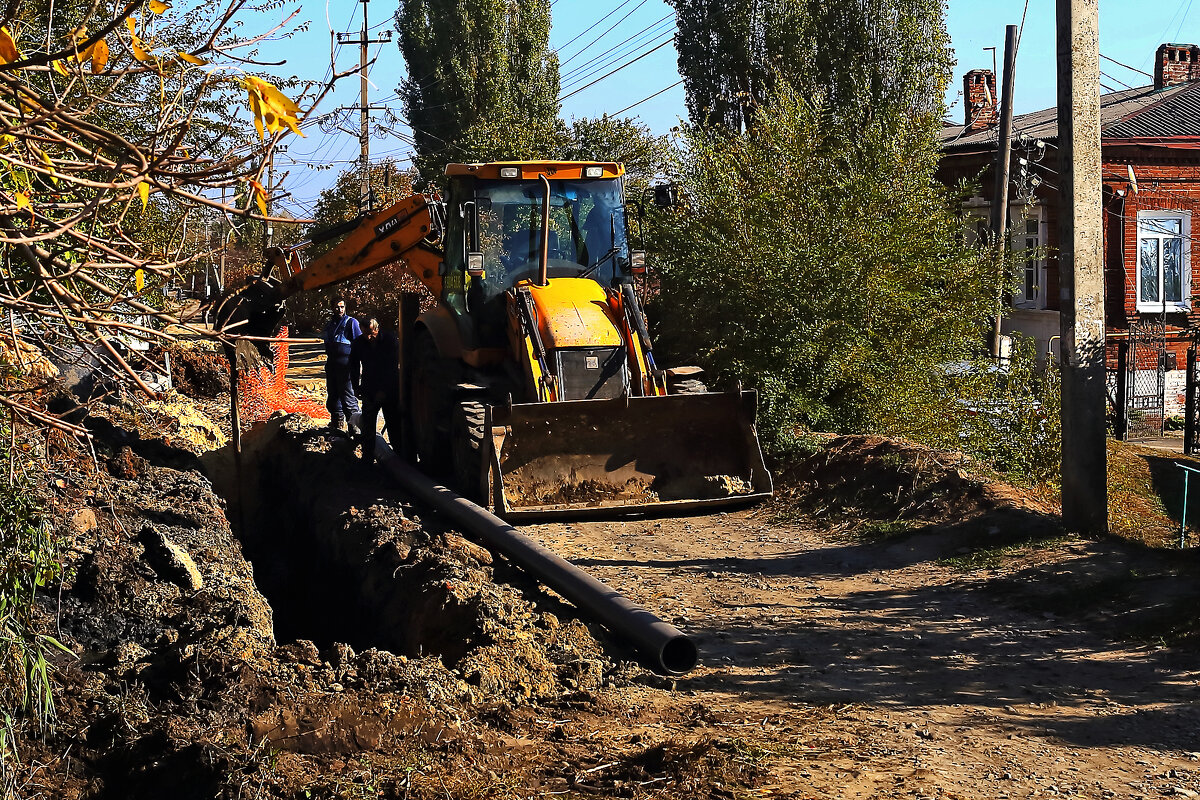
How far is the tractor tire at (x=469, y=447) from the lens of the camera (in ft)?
32.9

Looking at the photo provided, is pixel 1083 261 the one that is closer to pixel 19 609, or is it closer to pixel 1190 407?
pixel 19 609

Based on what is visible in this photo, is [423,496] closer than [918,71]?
Yes

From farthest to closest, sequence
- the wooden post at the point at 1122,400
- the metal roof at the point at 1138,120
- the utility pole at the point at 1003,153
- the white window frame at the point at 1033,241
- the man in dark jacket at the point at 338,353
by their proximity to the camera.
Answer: the white window frame at the point at 1033,241
the metal roof at the point at 1138,120
the wooden post at the point at 1122,400
the utility pole at the point at 1003,153
the man in dark jacket at the point at 338,353

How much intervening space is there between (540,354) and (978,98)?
82.3ft

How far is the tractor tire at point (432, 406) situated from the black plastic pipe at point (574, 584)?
0.55 metres

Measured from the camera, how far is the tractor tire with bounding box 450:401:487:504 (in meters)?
10.0

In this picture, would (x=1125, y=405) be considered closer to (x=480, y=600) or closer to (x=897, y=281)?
(x=897, y=281)

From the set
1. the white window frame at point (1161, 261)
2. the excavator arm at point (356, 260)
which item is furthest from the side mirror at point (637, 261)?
the white window frame at point (1161, 261)

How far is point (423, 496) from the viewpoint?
10.6 m

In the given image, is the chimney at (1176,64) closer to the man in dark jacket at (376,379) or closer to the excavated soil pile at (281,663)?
the man in dark jacket at (376,379)

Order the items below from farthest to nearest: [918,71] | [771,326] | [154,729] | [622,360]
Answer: [918,71] → [771,326] → [622,360] → [154,729]

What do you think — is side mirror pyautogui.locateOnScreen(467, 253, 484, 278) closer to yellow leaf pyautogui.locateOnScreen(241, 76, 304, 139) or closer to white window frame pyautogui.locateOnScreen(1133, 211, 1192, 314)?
yellow leaf pyautogui.locateOnScreen(241, 76, 304, 139)

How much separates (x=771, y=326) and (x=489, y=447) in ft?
18.3

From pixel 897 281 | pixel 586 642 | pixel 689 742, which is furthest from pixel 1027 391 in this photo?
pixel 689 742
